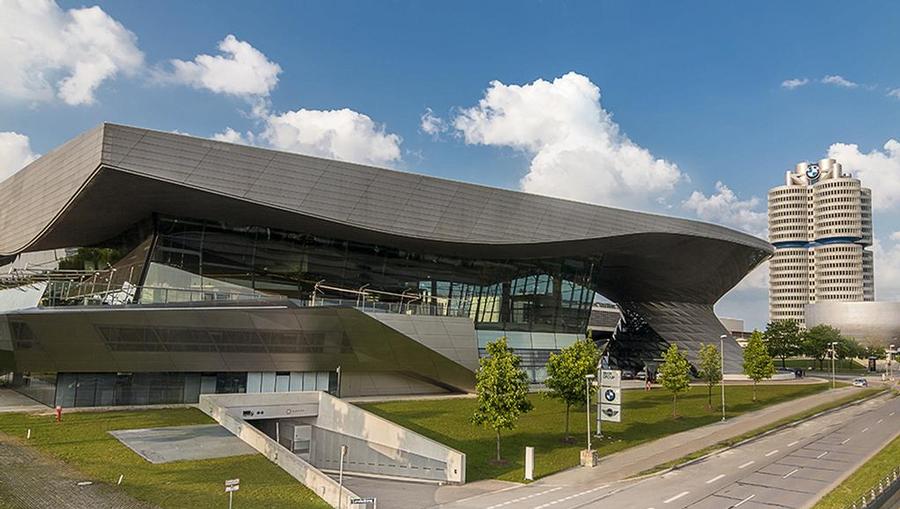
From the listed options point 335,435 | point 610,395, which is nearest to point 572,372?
point 610,395

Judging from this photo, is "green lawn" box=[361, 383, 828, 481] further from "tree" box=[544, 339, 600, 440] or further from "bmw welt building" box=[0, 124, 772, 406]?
"bmw welt building" box=[0, 124, 772, 406]

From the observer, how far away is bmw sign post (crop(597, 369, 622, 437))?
27.7 meters

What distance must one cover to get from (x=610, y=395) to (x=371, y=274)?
21776 millimetres

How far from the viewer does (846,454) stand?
26766mm

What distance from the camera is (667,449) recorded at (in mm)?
27703

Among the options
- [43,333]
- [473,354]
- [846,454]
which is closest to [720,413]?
[846,454]

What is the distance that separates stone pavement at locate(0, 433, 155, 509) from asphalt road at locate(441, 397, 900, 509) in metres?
9.82

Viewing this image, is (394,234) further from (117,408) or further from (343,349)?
(117,408)

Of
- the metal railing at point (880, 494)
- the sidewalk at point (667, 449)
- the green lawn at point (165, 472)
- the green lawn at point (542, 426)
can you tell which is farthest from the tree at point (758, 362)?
the green lawn at point (165, 472)

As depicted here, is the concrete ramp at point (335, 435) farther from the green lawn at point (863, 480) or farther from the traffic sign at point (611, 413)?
the green lawn at point (863, 480)

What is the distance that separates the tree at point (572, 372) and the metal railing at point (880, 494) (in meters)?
12.1

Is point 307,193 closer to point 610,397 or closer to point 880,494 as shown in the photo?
point 610,397

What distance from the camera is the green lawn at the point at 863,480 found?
1786 cm

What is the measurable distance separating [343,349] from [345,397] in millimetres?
3738
